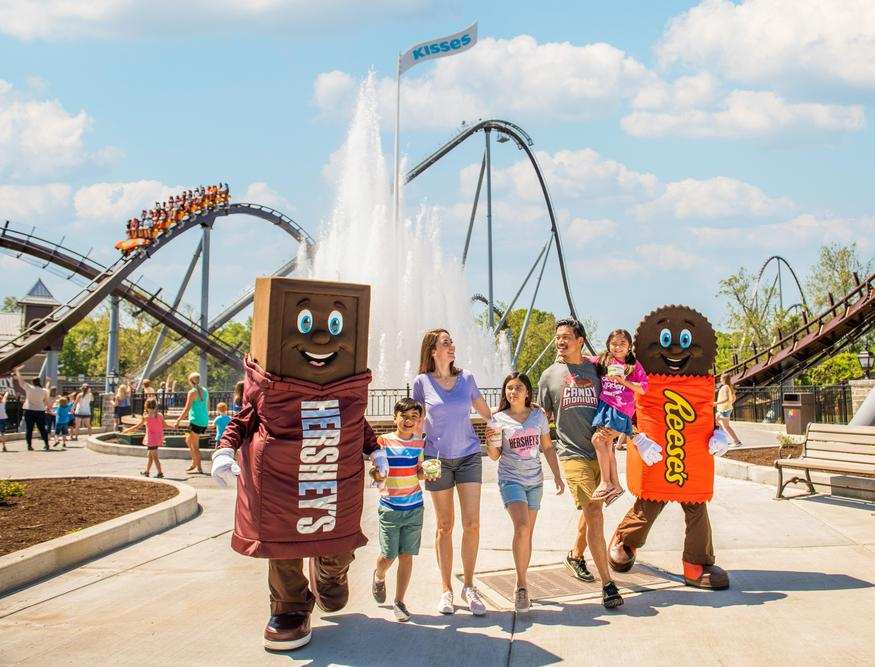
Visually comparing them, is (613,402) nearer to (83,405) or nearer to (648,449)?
(648,449)

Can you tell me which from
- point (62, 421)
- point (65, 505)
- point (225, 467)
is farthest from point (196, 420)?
point (225, 467)

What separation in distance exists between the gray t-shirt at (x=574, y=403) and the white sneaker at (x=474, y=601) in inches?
42.9

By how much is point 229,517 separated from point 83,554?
212 cm

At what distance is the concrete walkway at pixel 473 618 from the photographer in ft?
13.0

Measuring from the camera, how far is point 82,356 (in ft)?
212

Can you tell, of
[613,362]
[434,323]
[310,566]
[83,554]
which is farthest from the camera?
[434,323]

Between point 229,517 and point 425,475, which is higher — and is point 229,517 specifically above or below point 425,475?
below

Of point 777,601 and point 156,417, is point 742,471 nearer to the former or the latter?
point 777,601

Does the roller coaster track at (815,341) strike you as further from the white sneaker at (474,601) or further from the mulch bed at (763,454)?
the white sneaker at (474,601)

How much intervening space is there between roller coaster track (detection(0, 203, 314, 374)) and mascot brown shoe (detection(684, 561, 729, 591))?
22.1 metres

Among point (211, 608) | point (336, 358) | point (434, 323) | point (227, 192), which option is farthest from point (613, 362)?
point (227, 192)

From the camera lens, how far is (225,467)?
4.20 metres

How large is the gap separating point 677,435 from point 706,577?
96 cm

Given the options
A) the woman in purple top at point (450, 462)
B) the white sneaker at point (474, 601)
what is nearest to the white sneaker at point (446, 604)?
the woman in purple top at point (450, 462)
